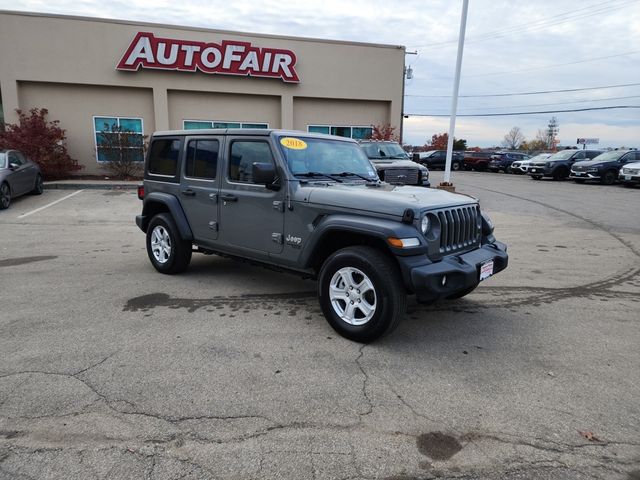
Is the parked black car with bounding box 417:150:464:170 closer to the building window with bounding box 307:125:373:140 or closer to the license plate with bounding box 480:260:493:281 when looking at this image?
the building window with bounding box 307:125:373:140

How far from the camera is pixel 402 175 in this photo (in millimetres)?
12148

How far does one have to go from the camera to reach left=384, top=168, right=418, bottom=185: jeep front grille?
39.3 ft

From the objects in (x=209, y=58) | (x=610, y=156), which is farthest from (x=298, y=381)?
(x=610, y=156)

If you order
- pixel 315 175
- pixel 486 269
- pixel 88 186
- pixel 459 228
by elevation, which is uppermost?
pixel 315 175

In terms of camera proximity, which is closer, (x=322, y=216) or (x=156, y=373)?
(x=156, y=373)

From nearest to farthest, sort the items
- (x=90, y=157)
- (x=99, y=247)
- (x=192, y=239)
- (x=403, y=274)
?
(x=403, y=274) → (x=192, y=239) → (x=99, y=247) → (x=90, y=157)

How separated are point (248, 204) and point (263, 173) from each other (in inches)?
27.8

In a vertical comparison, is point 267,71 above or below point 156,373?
above

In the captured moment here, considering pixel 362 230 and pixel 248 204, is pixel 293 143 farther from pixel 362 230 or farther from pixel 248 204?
pixel 362 230

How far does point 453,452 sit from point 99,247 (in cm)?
740

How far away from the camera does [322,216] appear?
14.3 feet

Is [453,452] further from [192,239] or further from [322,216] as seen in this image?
[192,239]

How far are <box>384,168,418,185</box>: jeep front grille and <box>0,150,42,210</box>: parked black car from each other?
10.00m

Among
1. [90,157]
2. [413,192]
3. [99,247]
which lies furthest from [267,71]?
[413,192]
